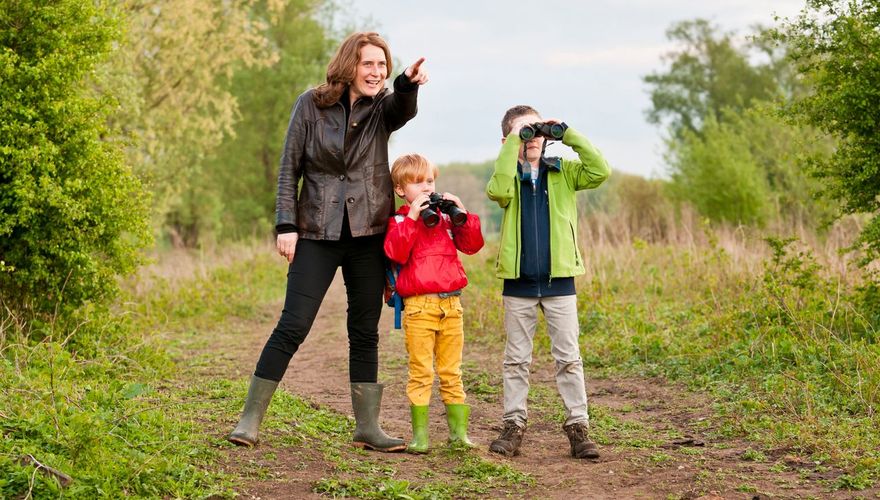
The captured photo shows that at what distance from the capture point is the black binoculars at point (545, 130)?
553 cm

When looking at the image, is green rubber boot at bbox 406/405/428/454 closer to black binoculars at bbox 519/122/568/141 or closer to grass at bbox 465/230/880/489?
grass at bbox 465/230/880/489

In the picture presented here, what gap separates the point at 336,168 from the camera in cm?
555

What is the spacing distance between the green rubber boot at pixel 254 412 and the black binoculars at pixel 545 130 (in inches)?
80.0

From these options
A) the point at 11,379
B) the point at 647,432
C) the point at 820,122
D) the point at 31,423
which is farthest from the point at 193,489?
the point at 820,122

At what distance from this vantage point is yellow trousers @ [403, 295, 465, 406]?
18.4 feet

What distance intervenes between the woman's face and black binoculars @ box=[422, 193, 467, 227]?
0.71 m

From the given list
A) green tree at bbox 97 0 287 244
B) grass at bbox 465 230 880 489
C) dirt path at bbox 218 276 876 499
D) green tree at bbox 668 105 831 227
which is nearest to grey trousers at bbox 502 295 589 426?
dirt path at bbox 218 276 876 499

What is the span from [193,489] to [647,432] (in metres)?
3.26

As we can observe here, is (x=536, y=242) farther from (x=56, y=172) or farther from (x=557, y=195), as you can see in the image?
(x=56, y=172)

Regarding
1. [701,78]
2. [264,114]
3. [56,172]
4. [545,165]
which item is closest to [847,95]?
[545,165]

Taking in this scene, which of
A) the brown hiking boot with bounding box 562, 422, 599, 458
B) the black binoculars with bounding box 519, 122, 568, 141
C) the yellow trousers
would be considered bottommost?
the brown hiking boot with bounding box 562, 422, 599, 458

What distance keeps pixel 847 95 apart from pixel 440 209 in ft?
14.3

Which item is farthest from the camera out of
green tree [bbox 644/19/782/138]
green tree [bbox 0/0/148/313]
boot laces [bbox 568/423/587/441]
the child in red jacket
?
green tree [bbox 644/19/782/138]

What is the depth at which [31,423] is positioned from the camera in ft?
16.1
